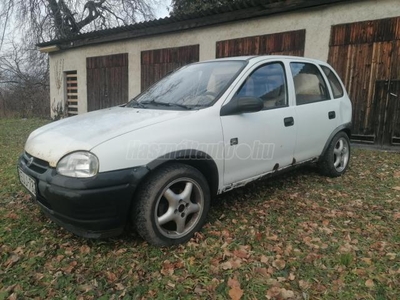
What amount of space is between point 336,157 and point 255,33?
4187 mm

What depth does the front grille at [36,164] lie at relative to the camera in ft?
7.80

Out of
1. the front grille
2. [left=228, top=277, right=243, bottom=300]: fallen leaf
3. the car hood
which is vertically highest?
the car hood

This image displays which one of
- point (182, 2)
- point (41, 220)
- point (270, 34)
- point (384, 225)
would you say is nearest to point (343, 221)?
point (384, 225)

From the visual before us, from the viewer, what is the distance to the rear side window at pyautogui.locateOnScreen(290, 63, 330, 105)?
366 centimetres

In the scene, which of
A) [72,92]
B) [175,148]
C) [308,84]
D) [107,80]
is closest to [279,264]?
[175,148]

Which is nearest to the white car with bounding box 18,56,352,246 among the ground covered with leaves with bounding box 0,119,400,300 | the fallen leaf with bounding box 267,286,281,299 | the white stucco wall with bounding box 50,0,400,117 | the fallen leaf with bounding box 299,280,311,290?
the ground covered with leaves with bounding box 0,119,400,300

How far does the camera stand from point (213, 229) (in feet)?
9.61

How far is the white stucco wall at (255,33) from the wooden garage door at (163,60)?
0.17 meters

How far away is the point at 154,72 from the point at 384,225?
7.92 meters

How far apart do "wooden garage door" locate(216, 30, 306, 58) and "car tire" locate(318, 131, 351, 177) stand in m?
3.09

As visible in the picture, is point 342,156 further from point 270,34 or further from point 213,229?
point 270,34

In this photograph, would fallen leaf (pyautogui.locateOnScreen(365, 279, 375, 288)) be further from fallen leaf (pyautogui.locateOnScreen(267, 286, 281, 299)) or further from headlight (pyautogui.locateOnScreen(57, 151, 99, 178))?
headlight (pyautogui.locateOnScreen(57, 151, 99, 178))

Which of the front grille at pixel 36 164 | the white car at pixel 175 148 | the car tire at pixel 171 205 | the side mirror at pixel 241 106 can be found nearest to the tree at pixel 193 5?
the white car at pixel 175 148

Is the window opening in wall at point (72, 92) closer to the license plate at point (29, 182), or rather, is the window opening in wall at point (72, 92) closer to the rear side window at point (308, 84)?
the license plate at point (29, 182)
